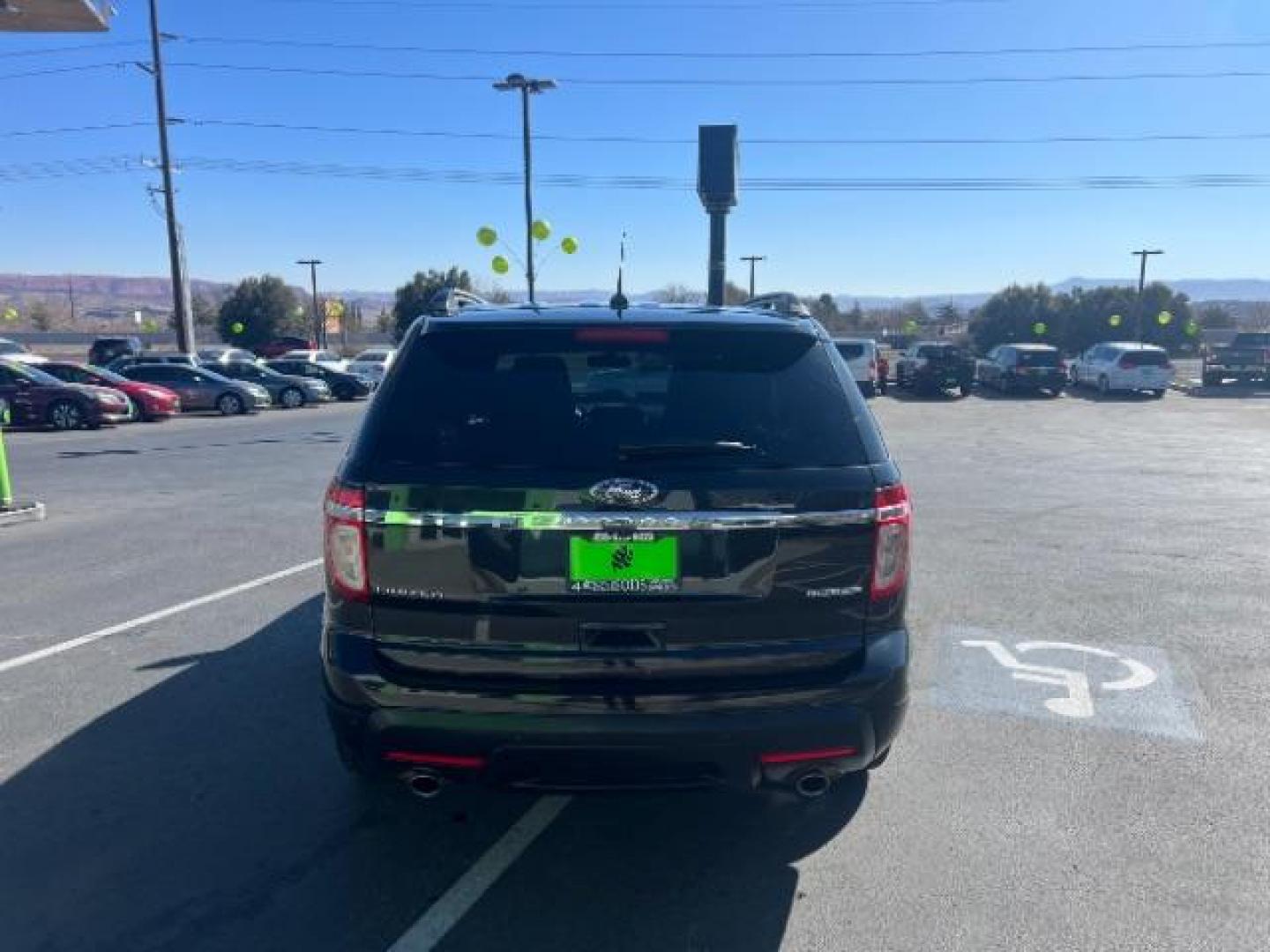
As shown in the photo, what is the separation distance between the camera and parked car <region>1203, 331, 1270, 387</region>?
3331 cm

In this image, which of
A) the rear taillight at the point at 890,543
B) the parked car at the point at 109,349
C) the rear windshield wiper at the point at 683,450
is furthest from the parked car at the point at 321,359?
the rear taillight at the point at 890,543

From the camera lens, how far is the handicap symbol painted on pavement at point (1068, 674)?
15.3 feet

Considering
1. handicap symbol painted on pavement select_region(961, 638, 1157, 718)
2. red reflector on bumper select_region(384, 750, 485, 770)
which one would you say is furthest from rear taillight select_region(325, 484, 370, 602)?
handicap symbol painted on pavement select_region(961, 638, 1157, 718)

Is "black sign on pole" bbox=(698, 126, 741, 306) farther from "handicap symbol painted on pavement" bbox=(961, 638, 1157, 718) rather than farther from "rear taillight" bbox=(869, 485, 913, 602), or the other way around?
"rear taillight" bbox=(869, 485, 913, 602)

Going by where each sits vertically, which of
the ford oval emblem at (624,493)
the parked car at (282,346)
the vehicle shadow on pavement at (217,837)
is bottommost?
the vehicle shadow on pavement at (217,837)

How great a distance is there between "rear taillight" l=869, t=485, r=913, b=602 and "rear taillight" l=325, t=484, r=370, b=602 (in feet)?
5.24

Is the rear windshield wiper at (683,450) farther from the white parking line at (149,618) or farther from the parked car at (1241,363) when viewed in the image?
the parked car at (1241,363)

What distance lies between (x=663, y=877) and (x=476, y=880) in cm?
64

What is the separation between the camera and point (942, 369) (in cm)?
3030

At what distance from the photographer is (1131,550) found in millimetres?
8203

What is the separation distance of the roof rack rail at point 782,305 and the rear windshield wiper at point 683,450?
3.10ft

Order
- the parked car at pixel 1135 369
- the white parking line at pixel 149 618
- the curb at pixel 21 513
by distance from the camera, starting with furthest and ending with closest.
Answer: the parked car at pixel 1135 369 → the curb at pixel 21 513 → the white parking line at pixel 149 618

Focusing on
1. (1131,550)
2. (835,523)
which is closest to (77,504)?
(835,523)

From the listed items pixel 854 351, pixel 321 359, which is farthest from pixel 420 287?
pixel 854 351
